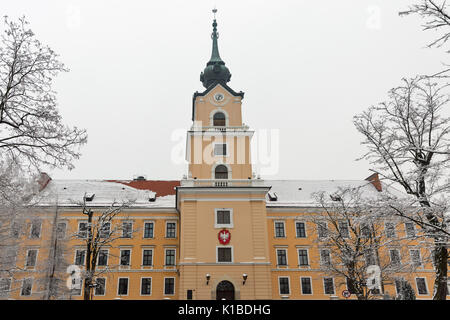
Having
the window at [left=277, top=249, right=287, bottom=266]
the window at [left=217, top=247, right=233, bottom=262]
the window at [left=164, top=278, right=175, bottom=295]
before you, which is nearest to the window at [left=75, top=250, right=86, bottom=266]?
the window at [left=164, top=278, right=175, bottom=295]

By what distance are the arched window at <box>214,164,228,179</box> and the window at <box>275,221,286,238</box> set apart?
8.26 meters

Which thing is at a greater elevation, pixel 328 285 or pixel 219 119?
pixel 219 119

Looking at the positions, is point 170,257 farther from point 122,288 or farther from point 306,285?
point 306,285

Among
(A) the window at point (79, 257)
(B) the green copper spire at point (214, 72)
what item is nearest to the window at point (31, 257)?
(A) the window at point (79, 257)

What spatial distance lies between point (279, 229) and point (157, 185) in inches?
569

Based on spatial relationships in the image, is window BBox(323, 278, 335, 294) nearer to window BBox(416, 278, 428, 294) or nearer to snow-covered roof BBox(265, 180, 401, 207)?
snow-covered roof BBox(265, 180, 401, 207)

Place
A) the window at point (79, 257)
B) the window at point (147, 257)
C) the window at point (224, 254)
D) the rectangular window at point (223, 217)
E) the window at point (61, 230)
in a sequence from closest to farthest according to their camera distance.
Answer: the window at point (224, 254) → the rectangular window at point (223, 217) → the window at point (61, 230) → the window at point (79, 257) → the window at point (147, 257)

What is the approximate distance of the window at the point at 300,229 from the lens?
3447 cm

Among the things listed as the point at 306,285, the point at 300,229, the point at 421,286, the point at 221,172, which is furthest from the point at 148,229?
the point at 421,286

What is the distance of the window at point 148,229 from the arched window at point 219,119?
11.6 metres

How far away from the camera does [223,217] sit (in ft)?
94.4

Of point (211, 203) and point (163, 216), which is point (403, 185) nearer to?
point (211, 203)

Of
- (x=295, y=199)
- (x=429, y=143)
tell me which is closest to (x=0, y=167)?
(x=429, y=143)

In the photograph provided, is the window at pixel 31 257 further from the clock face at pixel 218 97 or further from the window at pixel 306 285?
the window at pixel 306 285
